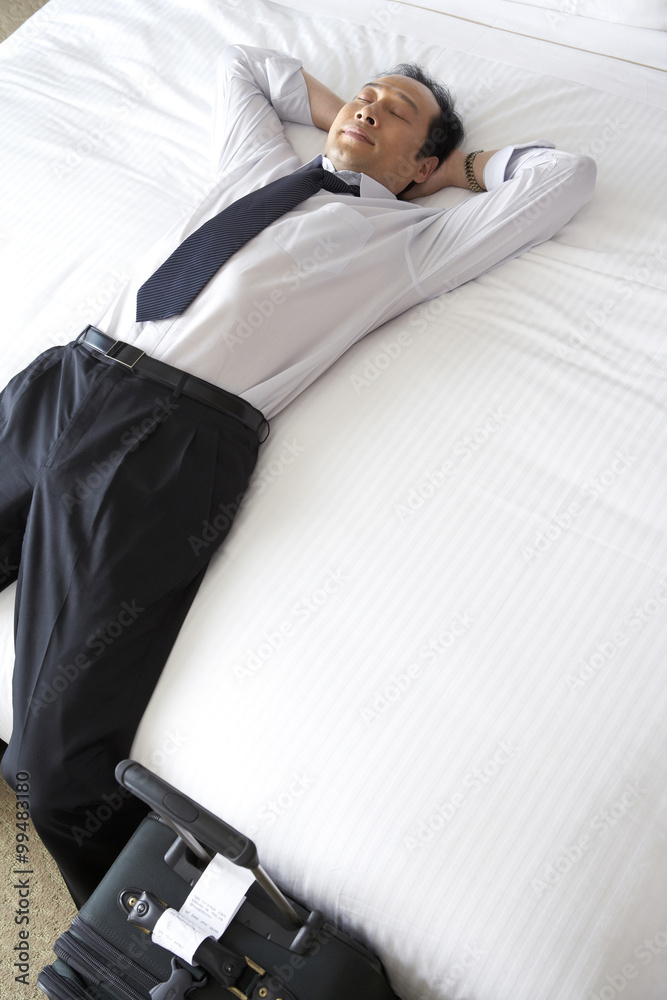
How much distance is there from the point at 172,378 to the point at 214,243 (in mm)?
277

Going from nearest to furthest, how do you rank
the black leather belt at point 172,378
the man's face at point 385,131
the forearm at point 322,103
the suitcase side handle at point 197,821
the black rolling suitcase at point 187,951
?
1. the suitcase side handle at point 197,821
2. the black rolling suitcase at point 187,951
3. the black leather belt at point 172,378
4. the man's face at point 385,131
5. the forearm at point 322,103

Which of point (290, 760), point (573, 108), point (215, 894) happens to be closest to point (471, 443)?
point (290, 760)

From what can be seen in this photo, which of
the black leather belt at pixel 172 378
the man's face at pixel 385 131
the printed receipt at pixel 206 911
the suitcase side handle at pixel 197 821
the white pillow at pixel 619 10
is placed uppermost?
the white pillow at pixel 619 10

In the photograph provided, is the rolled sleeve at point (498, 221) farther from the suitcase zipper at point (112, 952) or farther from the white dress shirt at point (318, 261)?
the suitcase zipper at point (112, 952)

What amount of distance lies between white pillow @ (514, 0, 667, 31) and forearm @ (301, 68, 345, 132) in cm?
63

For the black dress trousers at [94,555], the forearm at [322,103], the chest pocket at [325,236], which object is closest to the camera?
the black dress trousers at [94,555]

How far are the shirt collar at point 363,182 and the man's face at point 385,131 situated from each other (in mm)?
38

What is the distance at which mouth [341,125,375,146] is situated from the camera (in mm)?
1538

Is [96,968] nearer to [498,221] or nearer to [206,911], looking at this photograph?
[206,911]

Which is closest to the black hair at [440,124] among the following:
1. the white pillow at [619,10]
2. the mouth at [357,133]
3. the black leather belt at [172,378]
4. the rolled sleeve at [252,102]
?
the mouth at [357,133]

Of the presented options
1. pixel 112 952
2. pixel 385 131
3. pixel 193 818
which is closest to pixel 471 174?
pixel 385 131

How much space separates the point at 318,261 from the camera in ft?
4.36

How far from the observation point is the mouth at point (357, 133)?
1.54 metres

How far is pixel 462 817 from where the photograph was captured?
37.7 inches
